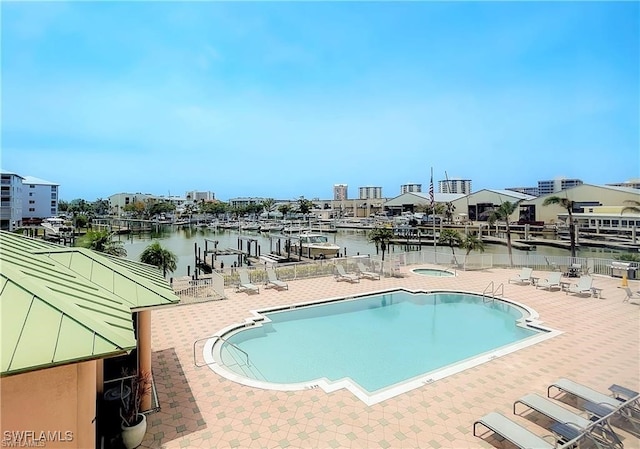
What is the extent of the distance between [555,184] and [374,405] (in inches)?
5877

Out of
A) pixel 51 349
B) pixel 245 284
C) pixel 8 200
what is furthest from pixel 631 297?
pixel 8 200

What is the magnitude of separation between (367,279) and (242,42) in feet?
36.0

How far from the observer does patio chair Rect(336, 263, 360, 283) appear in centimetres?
1561

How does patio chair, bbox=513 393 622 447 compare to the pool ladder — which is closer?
patio chair, bbox=513 393 622 447

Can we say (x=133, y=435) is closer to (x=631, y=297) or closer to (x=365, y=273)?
(x=365, y=273)

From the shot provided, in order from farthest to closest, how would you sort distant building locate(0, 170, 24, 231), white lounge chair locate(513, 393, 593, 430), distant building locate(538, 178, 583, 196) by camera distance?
distant building locate(538, 178, 583, 196), distant building locate(0, 170, 24, 231), white lounge chair locate(513, 393, 593, 430)

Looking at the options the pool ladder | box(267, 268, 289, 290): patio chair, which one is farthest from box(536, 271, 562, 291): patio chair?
box(267, 268, 289, 290): patio chair

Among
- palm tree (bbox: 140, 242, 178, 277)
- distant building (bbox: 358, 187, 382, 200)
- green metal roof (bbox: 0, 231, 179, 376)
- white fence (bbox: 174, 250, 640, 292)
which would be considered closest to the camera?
green metal roof (bbox: 0, 231, 179, 376)

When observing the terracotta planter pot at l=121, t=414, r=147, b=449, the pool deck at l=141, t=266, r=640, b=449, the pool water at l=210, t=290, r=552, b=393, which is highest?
the terracotta planter pot at l=121, t=414, r=147, b=449

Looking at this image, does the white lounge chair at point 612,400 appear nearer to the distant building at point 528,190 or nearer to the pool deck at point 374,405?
the pool deck at point 374,405

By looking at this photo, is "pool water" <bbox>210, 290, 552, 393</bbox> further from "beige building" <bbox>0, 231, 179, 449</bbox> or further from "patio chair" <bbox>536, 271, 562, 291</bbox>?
"beige building" <bbox>0, 231, 179, 449</bbox>

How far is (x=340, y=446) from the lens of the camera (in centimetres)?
456

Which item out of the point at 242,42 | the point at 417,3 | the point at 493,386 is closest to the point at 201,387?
the point at 493,386

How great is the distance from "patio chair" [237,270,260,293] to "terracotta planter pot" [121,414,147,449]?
28.5ft
